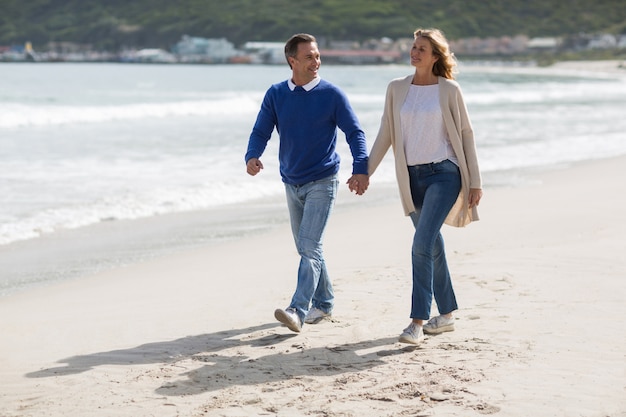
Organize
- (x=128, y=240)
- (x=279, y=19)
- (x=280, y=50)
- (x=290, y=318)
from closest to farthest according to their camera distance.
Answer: (x=290, y=318), (x=128, y=240), (x=280, y=50), (x=279, y=19)

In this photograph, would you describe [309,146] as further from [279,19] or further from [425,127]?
[279,19]

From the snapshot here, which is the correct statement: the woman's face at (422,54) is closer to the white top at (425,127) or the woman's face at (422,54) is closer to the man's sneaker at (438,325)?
the white top at (425,127)

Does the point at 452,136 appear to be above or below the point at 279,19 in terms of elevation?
below

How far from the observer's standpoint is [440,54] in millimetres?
5137

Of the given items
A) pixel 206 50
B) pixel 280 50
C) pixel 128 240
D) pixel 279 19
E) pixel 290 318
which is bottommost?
pixel 290 318

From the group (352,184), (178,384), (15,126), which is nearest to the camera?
(178,384)

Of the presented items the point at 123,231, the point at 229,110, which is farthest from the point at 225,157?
the point at 229,110

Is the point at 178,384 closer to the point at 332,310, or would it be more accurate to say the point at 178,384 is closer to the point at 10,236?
the point at 332,310

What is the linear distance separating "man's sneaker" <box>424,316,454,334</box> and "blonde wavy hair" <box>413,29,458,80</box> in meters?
1.32

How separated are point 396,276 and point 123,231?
135 inches

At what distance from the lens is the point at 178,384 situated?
180 inches

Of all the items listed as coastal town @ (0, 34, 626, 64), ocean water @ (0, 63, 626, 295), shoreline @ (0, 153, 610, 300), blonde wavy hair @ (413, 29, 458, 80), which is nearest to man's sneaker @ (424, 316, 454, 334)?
blonde wavy hair @ (413, 29, 458, 80)

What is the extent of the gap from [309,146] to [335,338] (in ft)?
3.49

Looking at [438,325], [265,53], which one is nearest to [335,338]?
[438,325]
